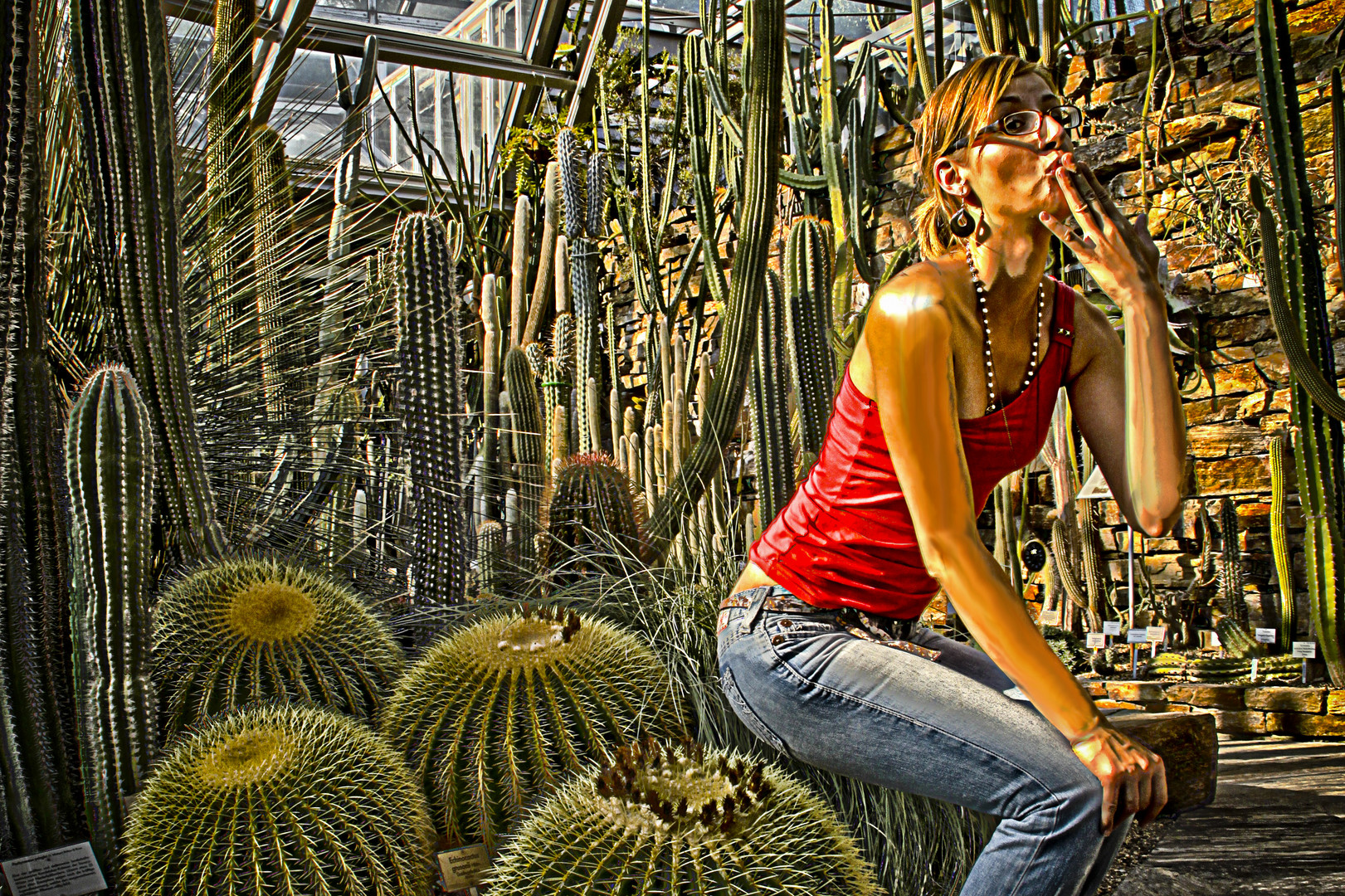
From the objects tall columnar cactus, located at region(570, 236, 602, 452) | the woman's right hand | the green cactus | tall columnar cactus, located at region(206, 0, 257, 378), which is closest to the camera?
the woman's right hand

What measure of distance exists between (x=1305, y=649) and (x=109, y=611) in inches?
143

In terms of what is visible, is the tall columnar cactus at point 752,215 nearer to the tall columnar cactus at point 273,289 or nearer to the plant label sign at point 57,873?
the tall columnar cactus at point 273,289

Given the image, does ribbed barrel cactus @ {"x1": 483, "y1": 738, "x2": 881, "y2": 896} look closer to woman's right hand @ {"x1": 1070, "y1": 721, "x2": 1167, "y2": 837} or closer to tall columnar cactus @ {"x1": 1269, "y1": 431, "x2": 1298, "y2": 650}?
woman's right hand @ {"x1": 1070, "y1": 721, "x2": 1167, "y2": 837}

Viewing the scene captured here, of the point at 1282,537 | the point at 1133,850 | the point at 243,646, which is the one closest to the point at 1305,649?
the point at 1282,537

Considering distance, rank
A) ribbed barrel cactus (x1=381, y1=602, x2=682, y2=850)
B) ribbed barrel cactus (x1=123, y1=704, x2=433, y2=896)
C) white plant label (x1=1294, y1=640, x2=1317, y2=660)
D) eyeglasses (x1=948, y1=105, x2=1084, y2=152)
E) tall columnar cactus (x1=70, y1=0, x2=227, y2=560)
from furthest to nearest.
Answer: white plant label (x1=1294, y1=640, x2=1317, y2=660), tall columnar cactus (x1=70, y1=0, x2=227, y2=560), ribbed barrel cactus (x1=381, y1=602, x2=682, y2=850), ribbed barrel cactus (x1=123, y1=704, x2=433, y2=896), eyeglasses (x1=948, y1=105, x2=1084, y2=152)

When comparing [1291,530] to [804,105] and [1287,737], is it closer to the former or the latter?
[1287,737]

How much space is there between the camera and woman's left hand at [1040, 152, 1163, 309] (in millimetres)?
1037

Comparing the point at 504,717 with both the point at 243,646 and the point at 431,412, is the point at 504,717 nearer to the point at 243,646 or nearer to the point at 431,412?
the point at 243,646

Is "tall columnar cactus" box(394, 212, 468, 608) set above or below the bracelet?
above

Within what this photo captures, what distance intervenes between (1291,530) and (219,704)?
3851 mm

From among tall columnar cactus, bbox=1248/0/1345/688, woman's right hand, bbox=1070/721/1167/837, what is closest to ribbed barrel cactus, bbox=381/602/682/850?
woman's right hand, bbox=1070/721/1167/837

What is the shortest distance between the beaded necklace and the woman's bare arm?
69mm

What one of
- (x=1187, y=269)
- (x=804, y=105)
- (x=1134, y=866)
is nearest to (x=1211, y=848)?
(x=1134, y=866)

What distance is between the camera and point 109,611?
6.07 ft
